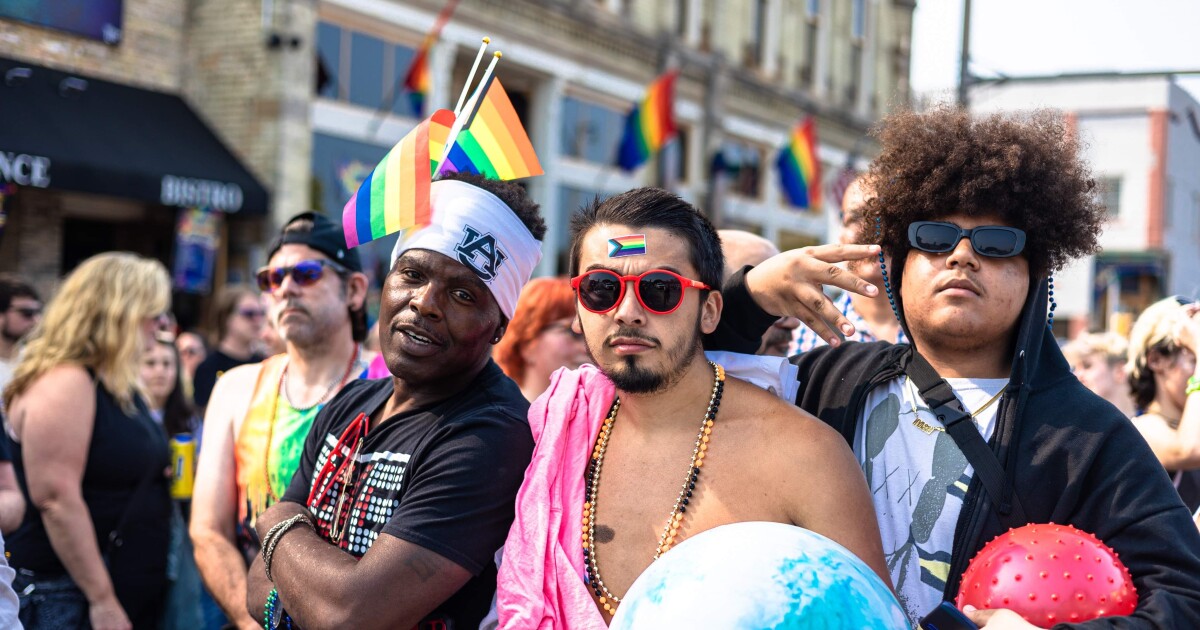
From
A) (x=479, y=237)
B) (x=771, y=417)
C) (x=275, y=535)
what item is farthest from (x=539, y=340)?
(x=771, y=417)

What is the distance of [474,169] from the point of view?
286 cm

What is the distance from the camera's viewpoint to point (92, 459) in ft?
13.4

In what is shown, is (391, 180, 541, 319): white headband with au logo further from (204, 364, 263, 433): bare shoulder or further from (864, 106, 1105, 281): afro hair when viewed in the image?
A: (204, 364, 263, 433): bare shoulder

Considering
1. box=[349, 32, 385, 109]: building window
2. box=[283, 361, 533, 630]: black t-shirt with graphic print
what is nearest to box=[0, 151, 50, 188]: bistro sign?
box=[349, 32, 385, 109]: building window

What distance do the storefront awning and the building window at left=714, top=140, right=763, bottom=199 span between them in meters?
10.4

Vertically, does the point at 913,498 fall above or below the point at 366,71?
below

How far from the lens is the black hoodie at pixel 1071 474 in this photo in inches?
82.1

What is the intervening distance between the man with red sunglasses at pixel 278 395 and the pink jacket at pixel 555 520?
1253 millimetres

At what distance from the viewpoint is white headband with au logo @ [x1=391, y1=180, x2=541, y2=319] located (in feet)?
8.87

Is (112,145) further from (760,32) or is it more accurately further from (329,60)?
(760,32)

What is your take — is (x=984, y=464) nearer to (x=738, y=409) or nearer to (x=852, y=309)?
(x=738, y=409)

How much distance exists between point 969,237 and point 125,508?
11.2ft

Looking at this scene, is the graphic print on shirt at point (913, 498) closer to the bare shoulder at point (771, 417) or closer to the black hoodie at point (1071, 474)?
the black hoodie at point (1071, 474)

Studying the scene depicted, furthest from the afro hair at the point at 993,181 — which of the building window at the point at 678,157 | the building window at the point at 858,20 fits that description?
the building window at the point at 858,20
